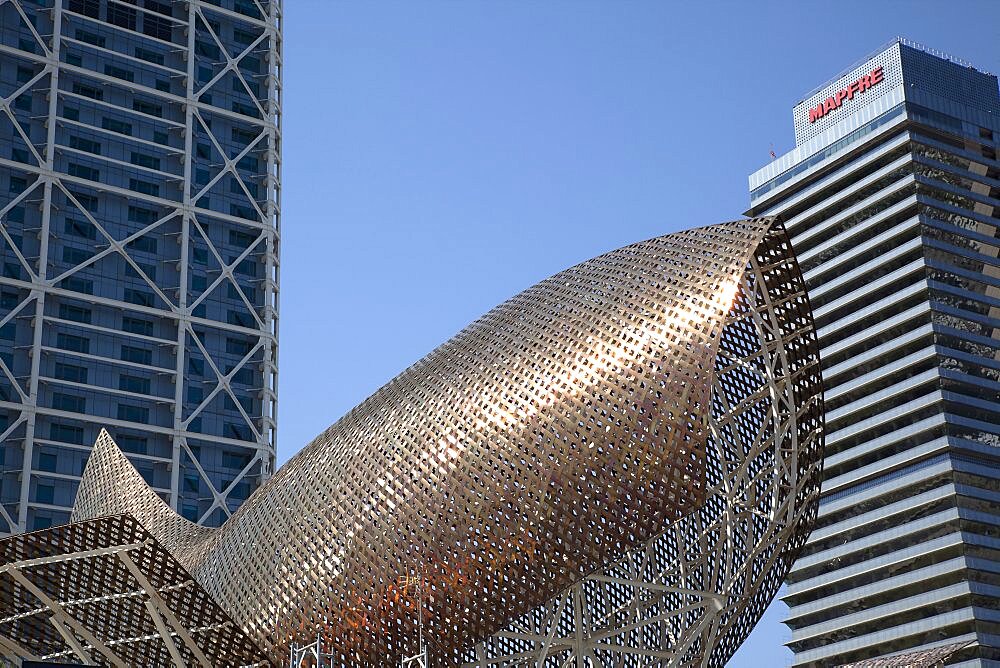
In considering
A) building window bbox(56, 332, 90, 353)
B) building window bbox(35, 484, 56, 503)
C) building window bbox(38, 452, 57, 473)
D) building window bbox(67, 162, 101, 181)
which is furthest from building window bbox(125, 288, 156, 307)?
building window bbox(35, 484, 56, 503)

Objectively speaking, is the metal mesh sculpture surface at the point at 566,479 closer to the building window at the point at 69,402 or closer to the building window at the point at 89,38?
the building window at the point at 69,402

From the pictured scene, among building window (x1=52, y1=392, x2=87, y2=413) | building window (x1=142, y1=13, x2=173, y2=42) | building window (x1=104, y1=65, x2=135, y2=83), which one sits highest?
building window (x1=142, y1=13, x2=173, y2=42)

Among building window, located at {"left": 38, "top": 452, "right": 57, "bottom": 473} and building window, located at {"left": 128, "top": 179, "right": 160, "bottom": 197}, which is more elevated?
building window, located at {"left": 128, "top": 179, "right": 160, "bottom": 197}

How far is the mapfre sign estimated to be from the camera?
10781 cm

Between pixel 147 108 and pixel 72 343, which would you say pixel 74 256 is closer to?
pixel 72 343

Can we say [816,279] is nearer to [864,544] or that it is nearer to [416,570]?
[864,544]

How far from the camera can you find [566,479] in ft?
93.4

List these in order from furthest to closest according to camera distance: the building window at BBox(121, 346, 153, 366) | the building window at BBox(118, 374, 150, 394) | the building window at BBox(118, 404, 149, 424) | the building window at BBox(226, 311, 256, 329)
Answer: the building window at BBox(226, 311, 256, 329)
the building window at BBox(121, 346, 153, 366)
the building window at BBox(118, 374, 150, 394)
the building window at BBox(118, 404, 149, 424)

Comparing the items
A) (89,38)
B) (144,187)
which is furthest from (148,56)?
(144,187)

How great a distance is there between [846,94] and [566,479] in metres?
87.8

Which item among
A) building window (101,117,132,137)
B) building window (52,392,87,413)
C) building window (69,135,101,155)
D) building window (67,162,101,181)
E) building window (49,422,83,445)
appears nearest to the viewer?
building window (49,422,83,445)

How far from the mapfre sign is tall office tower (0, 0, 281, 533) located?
150 ft

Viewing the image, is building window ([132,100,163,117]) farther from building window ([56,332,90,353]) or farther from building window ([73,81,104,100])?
building window ([56,332,90,353])

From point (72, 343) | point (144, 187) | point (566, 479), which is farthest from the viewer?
point (144, 187)
